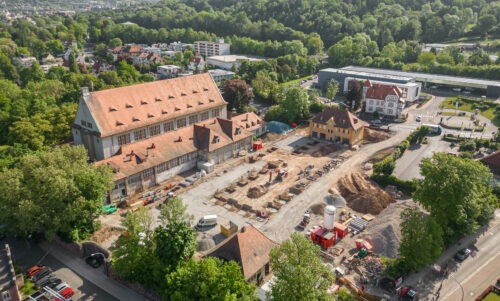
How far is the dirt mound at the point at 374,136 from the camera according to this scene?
271ft

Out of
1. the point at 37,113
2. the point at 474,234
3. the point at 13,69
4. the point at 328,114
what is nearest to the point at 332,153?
the point at 328,114

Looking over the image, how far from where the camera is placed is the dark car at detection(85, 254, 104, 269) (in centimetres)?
4400

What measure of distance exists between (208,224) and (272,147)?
1202 inches

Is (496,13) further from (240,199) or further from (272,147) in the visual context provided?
(240,199)

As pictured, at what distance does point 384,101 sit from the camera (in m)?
96.5

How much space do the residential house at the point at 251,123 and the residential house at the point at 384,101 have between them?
3159 centimetres

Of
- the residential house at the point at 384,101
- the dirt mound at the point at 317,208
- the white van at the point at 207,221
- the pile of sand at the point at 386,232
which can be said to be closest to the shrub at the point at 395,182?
the pile of sand at the point at 386,232

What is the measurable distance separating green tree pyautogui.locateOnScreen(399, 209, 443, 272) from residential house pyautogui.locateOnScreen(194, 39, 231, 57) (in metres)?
157

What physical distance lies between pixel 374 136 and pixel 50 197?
64.2 m

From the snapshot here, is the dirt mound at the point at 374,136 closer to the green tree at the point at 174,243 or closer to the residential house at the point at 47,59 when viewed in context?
the green tree at the point at 174,243

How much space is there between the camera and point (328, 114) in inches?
3214

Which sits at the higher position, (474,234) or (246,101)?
(246,101)

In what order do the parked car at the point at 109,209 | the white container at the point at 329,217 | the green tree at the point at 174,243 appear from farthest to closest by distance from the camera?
the parked car at the point at 109,209
the white container at the point at 329,217
the green tree at the point at 174,243

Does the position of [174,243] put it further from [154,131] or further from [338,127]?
[338,127]
